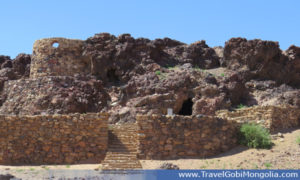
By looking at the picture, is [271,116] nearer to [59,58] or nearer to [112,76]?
[112,76]

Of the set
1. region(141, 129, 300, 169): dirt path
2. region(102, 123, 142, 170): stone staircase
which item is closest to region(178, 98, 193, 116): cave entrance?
region(102, 123, 142, 170): stone staircase

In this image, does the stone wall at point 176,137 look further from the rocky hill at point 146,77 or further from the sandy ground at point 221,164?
the rocky hill at point 146,77

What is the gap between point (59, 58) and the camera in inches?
1105

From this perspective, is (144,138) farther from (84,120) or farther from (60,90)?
(60,90)

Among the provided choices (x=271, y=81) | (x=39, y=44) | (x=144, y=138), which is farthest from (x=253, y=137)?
(x=39, y=44)

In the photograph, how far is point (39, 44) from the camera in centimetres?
2856

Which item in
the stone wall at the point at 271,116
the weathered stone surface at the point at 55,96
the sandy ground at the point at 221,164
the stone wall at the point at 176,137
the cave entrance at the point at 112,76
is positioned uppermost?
the cave entrance at the point at 112,76

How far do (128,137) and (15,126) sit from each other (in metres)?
4.19

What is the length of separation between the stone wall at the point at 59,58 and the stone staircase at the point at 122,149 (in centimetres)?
1326

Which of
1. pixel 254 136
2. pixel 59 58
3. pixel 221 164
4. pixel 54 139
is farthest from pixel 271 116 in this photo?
pixel 59 58

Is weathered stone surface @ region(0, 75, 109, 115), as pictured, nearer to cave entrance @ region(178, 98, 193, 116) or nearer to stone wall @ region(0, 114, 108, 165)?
cave entrance @ region(178, 98, 193, 116)

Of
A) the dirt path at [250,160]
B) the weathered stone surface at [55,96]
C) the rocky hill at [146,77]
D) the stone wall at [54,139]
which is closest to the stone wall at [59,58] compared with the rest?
the rocky hill at [146,77]

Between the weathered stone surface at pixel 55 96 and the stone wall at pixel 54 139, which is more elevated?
the weathered stone surface at pixel 55 96

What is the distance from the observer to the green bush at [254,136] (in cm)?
1447
